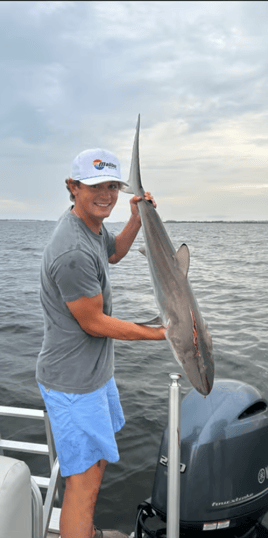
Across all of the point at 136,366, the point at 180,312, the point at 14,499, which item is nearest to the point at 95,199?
the point at 180,312

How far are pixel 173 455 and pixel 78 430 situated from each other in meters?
0.70

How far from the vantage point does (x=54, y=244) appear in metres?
2.36

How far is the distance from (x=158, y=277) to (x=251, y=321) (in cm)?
967

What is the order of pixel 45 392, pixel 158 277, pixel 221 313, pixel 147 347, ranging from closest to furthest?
pixel 158 277, pixel 45 392, pixel 147 347, pixel 221 313

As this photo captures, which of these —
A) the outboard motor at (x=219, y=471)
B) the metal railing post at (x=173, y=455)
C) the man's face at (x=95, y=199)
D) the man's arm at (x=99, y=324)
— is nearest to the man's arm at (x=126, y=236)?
the man's face at (x=95, y=199)

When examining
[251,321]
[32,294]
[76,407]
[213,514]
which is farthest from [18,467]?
[32,294]

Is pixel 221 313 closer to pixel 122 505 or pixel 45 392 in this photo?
pixel 122 505

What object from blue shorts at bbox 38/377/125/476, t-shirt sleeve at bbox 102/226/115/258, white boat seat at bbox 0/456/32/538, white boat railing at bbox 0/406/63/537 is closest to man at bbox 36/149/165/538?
blue shorts at bbox 38/377/125/476

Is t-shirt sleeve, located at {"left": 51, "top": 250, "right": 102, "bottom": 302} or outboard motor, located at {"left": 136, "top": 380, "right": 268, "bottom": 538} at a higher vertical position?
t-shirt sleeve, located at {"left": 51, "top": 250, "right": 102, "bottom": 302}

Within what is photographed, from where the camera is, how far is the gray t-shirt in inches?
90.3

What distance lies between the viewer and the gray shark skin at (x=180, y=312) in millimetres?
2019

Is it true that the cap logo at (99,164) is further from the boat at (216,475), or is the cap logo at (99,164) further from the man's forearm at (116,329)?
the boat at (216,475)

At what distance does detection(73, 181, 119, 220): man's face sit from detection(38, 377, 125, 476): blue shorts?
1055 mm

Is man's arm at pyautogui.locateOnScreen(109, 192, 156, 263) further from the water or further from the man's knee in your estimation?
the man's knee
